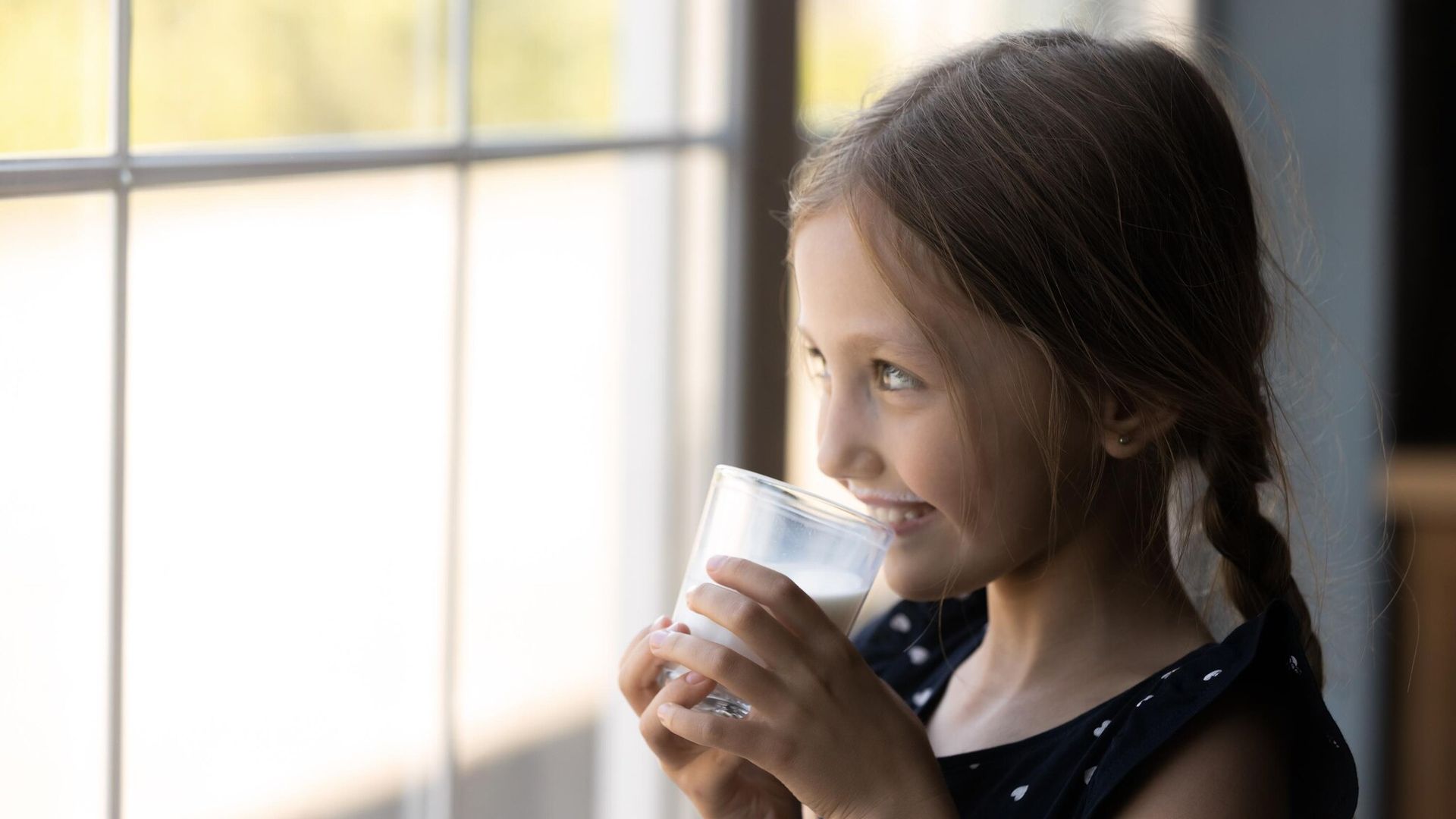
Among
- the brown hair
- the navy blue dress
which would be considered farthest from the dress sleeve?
the brown hair

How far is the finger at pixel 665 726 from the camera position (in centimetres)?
88

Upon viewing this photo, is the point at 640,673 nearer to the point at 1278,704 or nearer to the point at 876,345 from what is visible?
the point at 876,345

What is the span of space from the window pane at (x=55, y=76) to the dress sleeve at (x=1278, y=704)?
74 cm

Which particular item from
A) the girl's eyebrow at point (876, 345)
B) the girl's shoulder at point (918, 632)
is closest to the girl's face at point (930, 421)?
the girl's eyebrow at point (876, 345)

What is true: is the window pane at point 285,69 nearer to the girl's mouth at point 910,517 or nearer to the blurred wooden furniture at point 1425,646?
the girl's mouth at point 910,517

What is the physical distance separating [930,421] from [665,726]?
27 cm

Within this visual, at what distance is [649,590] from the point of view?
4.56 feet

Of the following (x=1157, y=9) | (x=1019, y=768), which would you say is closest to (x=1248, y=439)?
(x=1019, y=768)

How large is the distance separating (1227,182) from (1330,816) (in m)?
0.44

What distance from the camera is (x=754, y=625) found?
0.83 metres

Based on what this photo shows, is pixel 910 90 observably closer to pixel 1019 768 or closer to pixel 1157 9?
pixel 1019 768

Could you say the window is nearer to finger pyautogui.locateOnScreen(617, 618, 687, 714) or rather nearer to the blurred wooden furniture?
finger pyautogui.locateOnScreen(617, 618, 687, 714)

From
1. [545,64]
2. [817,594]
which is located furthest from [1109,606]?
[545,64]

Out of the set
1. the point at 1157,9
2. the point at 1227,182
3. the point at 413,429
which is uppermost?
the point at 1157,9
